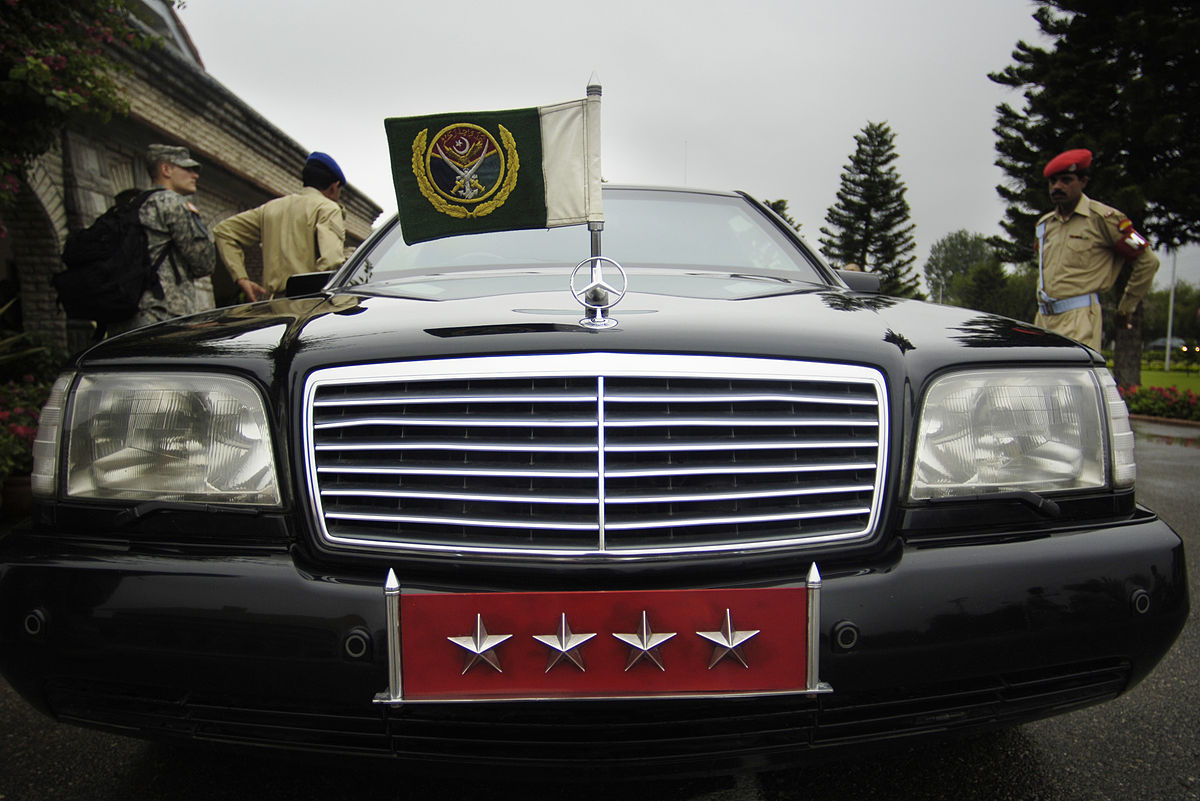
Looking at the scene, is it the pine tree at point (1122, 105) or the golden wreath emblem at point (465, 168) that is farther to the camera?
the pine tree at point (1122, 105)

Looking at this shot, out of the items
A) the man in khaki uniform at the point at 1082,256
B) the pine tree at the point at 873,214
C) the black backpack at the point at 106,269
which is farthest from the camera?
the pine tree at the point at 873,214

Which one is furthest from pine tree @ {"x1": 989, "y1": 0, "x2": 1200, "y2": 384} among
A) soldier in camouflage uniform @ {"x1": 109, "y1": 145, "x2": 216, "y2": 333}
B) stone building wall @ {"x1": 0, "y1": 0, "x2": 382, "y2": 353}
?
soldier in camouflage uniform @ {"x1": 109, "y1": 145, "x2": 216, "y2": 333}

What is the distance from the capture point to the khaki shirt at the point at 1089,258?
183 inches

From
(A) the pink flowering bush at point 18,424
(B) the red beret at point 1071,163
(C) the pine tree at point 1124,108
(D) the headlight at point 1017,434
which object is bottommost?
(A) the pink flowering bush at point 18,424

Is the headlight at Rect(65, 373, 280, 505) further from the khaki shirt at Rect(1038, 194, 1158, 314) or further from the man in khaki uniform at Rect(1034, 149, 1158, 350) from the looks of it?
the khaki shirt at Rect(1038, 194, 1158, 314)

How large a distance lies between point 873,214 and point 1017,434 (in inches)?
2074

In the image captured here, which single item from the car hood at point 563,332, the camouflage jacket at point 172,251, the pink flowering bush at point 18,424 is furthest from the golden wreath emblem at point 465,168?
the camouflage jacket at point 172,251

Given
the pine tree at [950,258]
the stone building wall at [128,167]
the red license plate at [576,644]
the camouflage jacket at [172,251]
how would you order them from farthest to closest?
the pine tree at [950,258] < the stone building wall at [128,167] < the camouflage jacket at [172,251] < the red license plate at [576,644]

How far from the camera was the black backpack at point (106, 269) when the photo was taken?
3758 mm

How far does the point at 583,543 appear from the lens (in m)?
1.22

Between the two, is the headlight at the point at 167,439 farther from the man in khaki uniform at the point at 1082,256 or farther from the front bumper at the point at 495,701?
the man in khaki uniform at the point at 1082,256

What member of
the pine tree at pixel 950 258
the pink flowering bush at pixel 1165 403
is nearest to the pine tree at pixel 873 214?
the pink flowering bush at pixel 1165 403

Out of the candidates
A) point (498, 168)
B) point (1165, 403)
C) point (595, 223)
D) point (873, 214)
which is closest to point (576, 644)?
point (595, 223)

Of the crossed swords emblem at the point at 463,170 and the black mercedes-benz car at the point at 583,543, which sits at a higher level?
the crossed swords emblem at the point at 463,170
